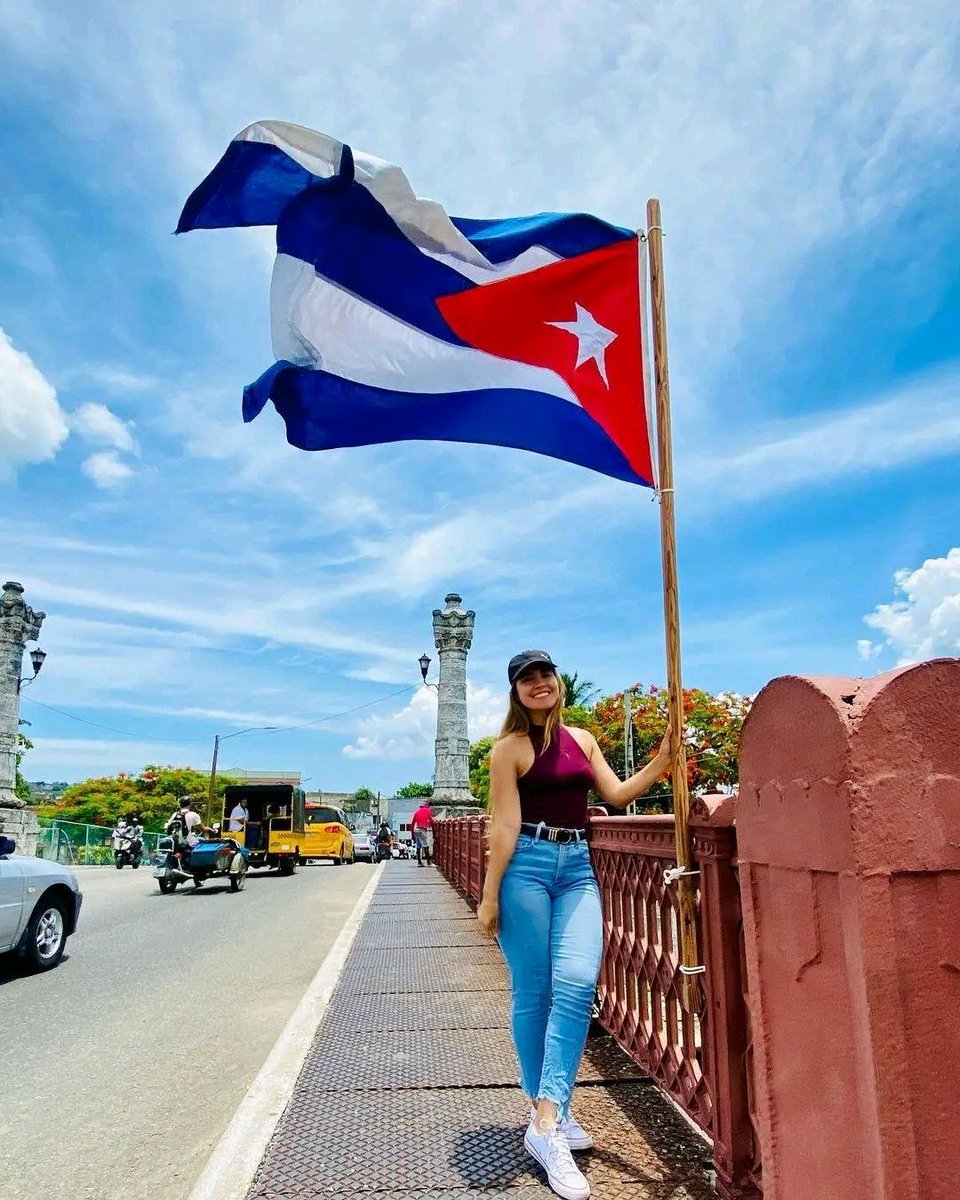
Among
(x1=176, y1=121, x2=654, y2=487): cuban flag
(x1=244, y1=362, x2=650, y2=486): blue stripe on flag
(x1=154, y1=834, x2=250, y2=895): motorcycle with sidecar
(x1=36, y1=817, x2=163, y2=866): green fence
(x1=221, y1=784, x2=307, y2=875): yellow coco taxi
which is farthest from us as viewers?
(x1=36, y1=817, x2=163, y2=866): green fence

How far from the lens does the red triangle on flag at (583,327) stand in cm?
406

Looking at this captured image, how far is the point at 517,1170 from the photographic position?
3.10 metres

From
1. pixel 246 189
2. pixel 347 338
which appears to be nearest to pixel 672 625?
pixel 347 338

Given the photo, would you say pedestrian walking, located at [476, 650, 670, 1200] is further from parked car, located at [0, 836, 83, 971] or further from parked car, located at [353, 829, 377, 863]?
parked car, located at [353, 829, 377, 863]

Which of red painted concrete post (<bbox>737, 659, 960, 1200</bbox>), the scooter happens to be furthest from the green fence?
red painted concrete post (<bbox>737, 659, 960, 1200</bbox>)

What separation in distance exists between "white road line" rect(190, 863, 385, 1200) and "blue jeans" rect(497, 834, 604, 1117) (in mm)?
1036

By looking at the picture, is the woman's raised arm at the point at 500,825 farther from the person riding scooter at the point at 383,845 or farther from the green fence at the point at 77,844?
the person riding scooter at the point at 383,845

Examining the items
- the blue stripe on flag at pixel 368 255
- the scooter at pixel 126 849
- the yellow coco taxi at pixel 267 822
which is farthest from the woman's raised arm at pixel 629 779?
the scooter at pixel 126 849

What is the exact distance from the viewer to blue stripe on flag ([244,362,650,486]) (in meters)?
4.32

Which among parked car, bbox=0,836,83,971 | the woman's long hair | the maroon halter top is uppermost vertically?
the woman's long hair

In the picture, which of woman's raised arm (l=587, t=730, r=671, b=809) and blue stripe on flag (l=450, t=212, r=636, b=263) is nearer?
woman's raised arm (l=587, t=730, r=671, b=809)

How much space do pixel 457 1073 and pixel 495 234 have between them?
409 centimetres

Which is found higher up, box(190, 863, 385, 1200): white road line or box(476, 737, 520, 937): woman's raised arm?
box(476, 737, 520, 937): woman's raised arm

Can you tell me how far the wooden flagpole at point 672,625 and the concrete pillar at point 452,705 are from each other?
30026mm
